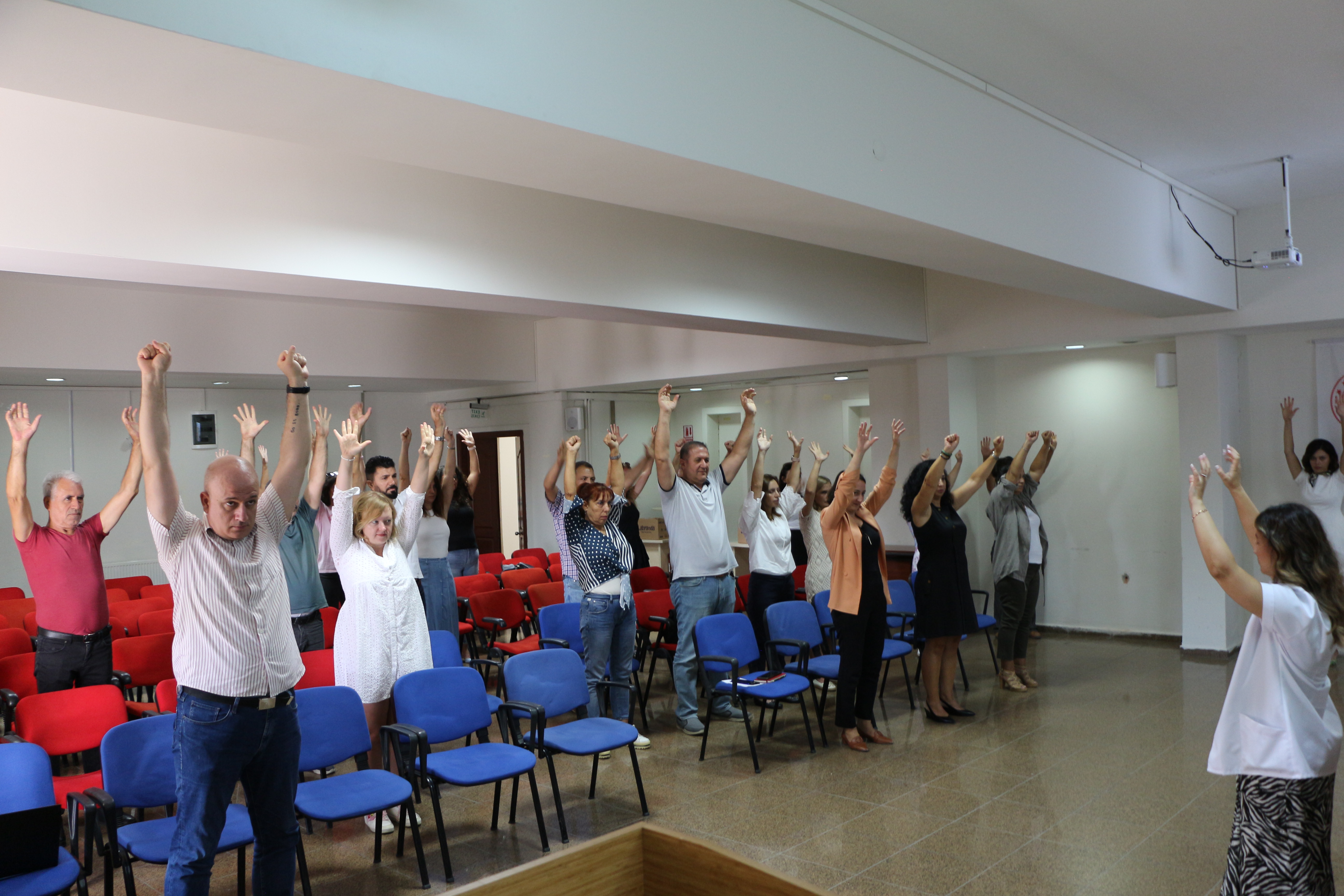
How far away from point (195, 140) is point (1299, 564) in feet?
16.3

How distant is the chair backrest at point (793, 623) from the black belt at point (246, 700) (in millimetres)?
3515

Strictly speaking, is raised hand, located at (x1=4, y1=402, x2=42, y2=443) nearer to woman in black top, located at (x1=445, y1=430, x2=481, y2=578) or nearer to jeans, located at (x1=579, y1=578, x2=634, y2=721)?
jeans, located at (x1=579, y1=578, x2=634, y2=721)

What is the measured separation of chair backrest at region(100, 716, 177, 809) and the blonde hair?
3.75 feet

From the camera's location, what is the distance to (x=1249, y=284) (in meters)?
7.95

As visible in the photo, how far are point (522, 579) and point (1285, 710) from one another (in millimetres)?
6209

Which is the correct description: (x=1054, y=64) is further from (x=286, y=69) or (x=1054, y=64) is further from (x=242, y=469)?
(x=242, y=469)

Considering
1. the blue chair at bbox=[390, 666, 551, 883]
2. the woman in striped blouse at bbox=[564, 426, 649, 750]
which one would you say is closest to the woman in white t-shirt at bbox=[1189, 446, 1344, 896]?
the blue chair at bbox=[390, 666, 551, 883]

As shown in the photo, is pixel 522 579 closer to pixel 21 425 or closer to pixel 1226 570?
pixel 21 425

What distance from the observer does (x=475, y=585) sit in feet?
26.0

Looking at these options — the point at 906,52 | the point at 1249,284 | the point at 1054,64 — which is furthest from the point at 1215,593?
the point at 906,52

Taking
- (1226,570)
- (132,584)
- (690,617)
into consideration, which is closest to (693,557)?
(690,617)

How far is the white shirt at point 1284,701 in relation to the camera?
2994 millimetres

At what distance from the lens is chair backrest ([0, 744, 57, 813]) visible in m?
3.34

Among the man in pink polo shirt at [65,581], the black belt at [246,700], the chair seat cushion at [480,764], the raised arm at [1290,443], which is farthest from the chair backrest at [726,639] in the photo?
the raised arm at [1290,443]
